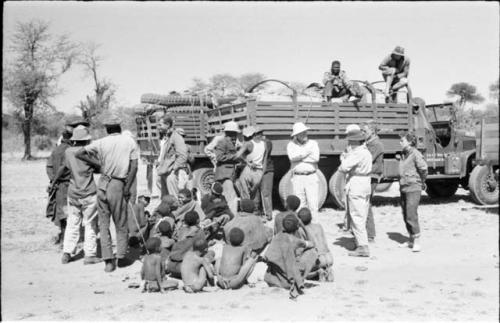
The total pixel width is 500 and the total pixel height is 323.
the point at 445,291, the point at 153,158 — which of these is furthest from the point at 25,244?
the point at 445,291

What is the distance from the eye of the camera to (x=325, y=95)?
9.48m

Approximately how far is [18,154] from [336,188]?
31.3 metres

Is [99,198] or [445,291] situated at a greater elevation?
[99,198]

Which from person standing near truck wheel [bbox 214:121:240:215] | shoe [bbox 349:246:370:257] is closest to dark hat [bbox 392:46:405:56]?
person standing near truck wheel [bbox 214:121:240:215]

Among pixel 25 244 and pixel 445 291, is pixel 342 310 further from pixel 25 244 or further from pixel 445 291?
pixel 25 244

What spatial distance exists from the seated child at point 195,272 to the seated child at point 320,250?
1039mm

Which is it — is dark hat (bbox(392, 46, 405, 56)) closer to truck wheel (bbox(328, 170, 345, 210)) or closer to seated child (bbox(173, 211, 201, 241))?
truck wheel (bbox(328, 170, 345, 210))

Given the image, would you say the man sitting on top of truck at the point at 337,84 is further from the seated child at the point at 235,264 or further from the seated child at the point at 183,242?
the seated child at the point at 235,264

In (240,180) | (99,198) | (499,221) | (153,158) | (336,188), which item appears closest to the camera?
(499,221)

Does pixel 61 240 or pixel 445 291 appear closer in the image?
pixel 445 291

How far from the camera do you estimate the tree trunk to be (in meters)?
28.5

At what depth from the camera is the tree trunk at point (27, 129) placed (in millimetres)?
28469

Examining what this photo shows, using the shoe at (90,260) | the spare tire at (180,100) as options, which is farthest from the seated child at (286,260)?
the spare tire at (180,100)

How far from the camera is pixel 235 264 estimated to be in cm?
481
